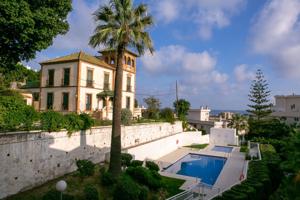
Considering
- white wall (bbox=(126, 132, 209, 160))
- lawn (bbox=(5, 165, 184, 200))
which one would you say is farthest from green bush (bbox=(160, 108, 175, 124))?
lawn (bbox=(5, 165, 184, 200))

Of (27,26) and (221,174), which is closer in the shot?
(27,26)

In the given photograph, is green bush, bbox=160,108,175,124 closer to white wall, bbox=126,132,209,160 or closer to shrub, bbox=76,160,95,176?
white wall, bbox=126,132,209,160

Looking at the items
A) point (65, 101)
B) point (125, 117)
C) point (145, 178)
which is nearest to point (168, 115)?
point (125, 117)

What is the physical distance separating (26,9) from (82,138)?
8.05 metres

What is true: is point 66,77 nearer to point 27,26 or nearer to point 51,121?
point 51,121

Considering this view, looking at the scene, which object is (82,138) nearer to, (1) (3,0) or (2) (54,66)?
(1) (3,0)

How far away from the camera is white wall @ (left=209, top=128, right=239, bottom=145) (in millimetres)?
36625

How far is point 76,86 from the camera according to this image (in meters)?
25.7

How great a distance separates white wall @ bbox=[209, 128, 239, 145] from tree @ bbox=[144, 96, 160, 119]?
9.82 m

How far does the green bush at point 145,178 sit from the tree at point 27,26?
8393 millimetres

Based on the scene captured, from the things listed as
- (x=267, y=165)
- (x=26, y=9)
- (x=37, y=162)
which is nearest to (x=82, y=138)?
(x=37, y=162)

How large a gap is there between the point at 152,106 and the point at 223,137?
13339 mm

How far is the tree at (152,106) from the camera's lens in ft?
129

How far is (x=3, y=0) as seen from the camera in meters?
9.92
